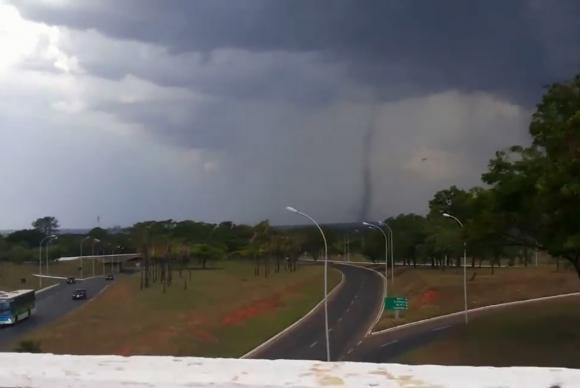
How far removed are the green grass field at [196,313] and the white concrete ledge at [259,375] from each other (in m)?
14.9

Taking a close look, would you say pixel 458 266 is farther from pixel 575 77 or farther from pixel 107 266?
pixel 107 266

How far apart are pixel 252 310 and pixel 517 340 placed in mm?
9020

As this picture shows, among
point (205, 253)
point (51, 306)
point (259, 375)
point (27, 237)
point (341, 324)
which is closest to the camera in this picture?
point (259, 375)

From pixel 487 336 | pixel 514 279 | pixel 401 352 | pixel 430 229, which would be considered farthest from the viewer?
pixel 430 229

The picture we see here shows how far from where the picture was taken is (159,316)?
928 inches

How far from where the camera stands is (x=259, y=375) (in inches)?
89.0

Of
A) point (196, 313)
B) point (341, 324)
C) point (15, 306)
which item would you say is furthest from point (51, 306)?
point (341, 324)

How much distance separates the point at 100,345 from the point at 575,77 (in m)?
17.4

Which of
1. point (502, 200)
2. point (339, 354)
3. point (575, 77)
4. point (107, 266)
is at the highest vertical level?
point (575, 77)

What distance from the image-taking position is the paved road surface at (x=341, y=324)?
66.0ft

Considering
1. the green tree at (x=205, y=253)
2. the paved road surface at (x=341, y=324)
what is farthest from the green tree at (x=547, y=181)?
the green tree at (x=205, y=253)

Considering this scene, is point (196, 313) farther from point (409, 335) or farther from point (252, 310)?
point (409, 335)

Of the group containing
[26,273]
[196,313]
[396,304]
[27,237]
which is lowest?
[196,313]

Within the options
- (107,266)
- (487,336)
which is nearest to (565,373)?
(487,336)
